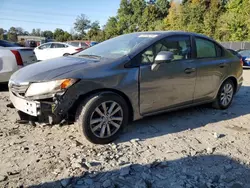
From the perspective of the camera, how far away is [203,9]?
127 ft

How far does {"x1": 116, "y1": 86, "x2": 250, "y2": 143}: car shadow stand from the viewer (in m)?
3.95

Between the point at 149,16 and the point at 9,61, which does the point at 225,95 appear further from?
the point at 149,16

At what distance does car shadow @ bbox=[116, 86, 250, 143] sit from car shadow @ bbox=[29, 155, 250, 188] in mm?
823

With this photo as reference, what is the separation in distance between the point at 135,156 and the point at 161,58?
1.44 metres

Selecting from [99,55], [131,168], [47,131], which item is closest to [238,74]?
[99,55]

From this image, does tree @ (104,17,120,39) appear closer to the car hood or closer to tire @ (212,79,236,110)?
tire @ (212,79,236,110)

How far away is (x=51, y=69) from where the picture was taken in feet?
11.3

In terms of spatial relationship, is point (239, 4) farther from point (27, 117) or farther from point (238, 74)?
point (27, 117)

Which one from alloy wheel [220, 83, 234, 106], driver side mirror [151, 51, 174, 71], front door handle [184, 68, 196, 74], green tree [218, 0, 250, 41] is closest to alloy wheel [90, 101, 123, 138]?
driver side mirror [151, 51, 174, 71]

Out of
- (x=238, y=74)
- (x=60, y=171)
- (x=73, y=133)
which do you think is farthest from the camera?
(x=238, y=74)

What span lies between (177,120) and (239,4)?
109 feet

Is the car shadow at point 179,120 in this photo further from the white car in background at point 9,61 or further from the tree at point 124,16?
the tree at point 124,16

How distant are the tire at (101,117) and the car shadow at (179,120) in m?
0.24

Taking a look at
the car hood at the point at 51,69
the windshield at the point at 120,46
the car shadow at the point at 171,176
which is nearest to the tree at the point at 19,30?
the windshield at the point at 120,46
